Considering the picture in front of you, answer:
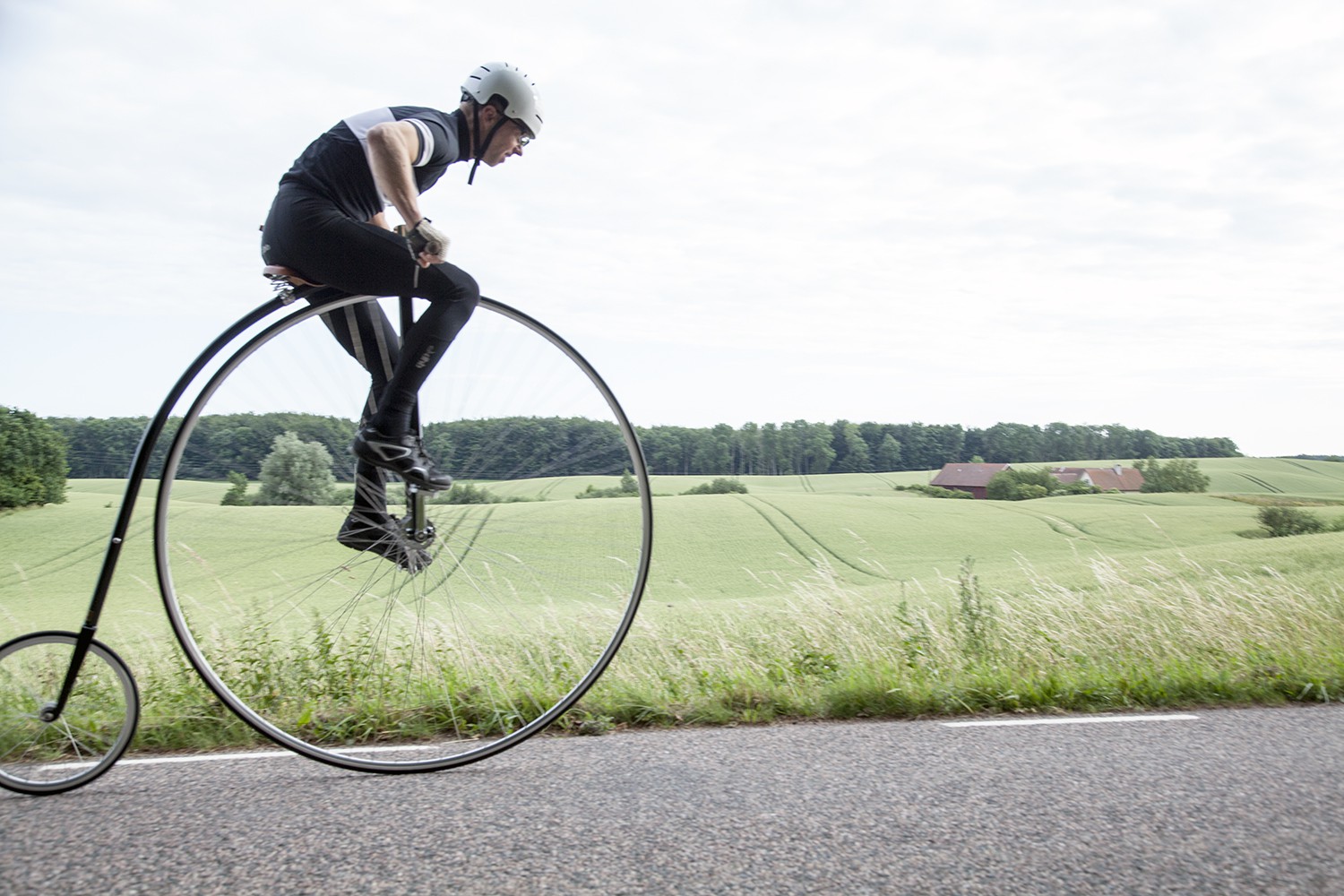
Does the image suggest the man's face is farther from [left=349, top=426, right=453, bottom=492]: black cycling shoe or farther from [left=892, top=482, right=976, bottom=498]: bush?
[left=892, top=482, right=976, bottom=498]: bush

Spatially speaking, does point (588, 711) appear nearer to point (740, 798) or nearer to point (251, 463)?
point (740, 798)

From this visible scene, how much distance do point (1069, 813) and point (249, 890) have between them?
2.19 meters

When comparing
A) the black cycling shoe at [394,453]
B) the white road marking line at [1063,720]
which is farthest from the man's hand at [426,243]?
the white road marking line at [1063,720]

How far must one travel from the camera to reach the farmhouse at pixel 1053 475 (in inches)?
1550

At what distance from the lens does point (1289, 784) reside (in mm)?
2832

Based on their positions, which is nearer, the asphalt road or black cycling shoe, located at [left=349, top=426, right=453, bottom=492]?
the asphalt road

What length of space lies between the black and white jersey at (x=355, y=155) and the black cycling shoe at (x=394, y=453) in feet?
2.56

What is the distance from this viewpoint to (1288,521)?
3169 centimetres

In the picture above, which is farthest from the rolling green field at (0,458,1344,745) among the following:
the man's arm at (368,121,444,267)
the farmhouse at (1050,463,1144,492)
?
the farmhouse at (1050,463,1144,492)

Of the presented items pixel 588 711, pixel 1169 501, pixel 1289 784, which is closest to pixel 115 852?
pixel 588 711

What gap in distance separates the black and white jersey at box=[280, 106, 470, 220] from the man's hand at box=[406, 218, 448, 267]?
Result: 0.84 feet

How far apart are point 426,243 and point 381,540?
1134 mm

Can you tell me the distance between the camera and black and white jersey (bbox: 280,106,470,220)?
3072mm

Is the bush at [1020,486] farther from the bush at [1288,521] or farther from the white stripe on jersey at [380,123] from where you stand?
the white stripe on jersey at [380,123]
